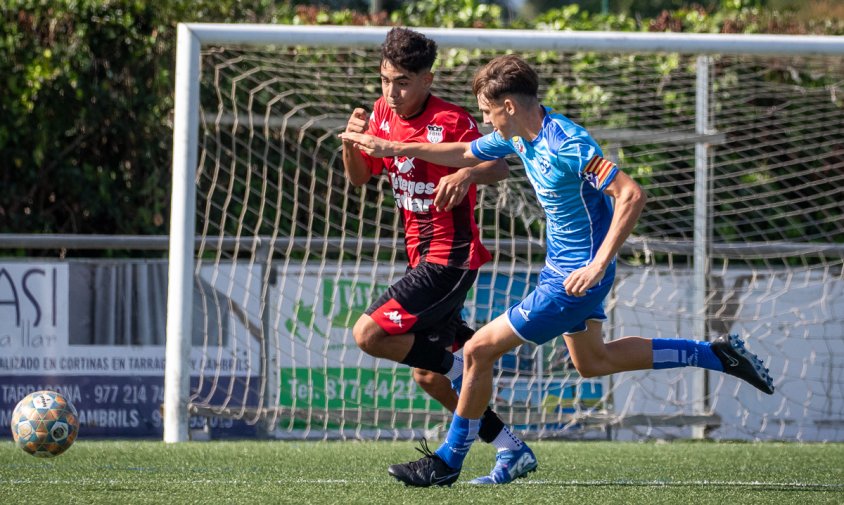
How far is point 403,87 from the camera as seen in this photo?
17.4 ft

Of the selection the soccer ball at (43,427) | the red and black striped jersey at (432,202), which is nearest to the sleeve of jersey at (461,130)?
the red and black striped jersey at (432,202)

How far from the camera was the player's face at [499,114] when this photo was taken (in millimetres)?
4680

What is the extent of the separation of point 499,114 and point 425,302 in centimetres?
99

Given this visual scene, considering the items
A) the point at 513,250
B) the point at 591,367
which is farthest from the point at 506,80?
the point at 513,250

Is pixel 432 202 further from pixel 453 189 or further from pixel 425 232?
pixel 453 189

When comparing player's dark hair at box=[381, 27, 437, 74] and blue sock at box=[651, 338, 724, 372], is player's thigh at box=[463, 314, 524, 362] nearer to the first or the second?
blue sock at box=[651, 338, 724, 372]

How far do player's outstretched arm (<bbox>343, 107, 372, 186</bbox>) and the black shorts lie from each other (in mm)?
550

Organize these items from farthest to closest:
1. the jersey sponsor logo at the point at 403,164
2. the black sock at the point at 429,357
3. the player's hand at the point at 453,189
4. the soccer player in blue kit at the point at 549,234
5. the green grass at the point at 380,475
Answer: the jersey sponsor logo at the point at 403,164 → the black sock at the point at 429,357 → the player's hand at the point at 453,189 → the soccer player in blue kit at the point at 549,234 → the green grass at the point at 380,475

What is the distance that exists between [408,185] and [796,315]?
4.04 m

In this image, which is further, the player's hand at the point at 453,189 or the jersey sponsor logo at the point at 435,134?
the jersey sponsor logo at the point at 435,134

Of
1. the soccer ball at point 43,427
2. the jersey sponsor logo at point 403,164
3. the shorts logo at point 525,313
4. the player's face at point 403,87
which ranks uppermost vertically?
the player's face at point 403,87

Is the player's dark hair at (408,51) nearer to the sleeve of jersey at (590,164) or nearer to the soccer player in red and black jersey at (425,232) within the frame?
the soccer player in red and black jersey at (425,232)

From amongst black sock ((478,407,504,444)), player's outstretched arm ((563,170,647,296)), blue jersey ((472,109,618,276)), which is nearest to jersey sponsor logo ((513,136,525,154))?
blue jersey ((472,109,618,276))

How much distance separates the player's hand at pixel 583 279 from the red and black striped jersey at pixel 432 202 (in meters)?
1.01
